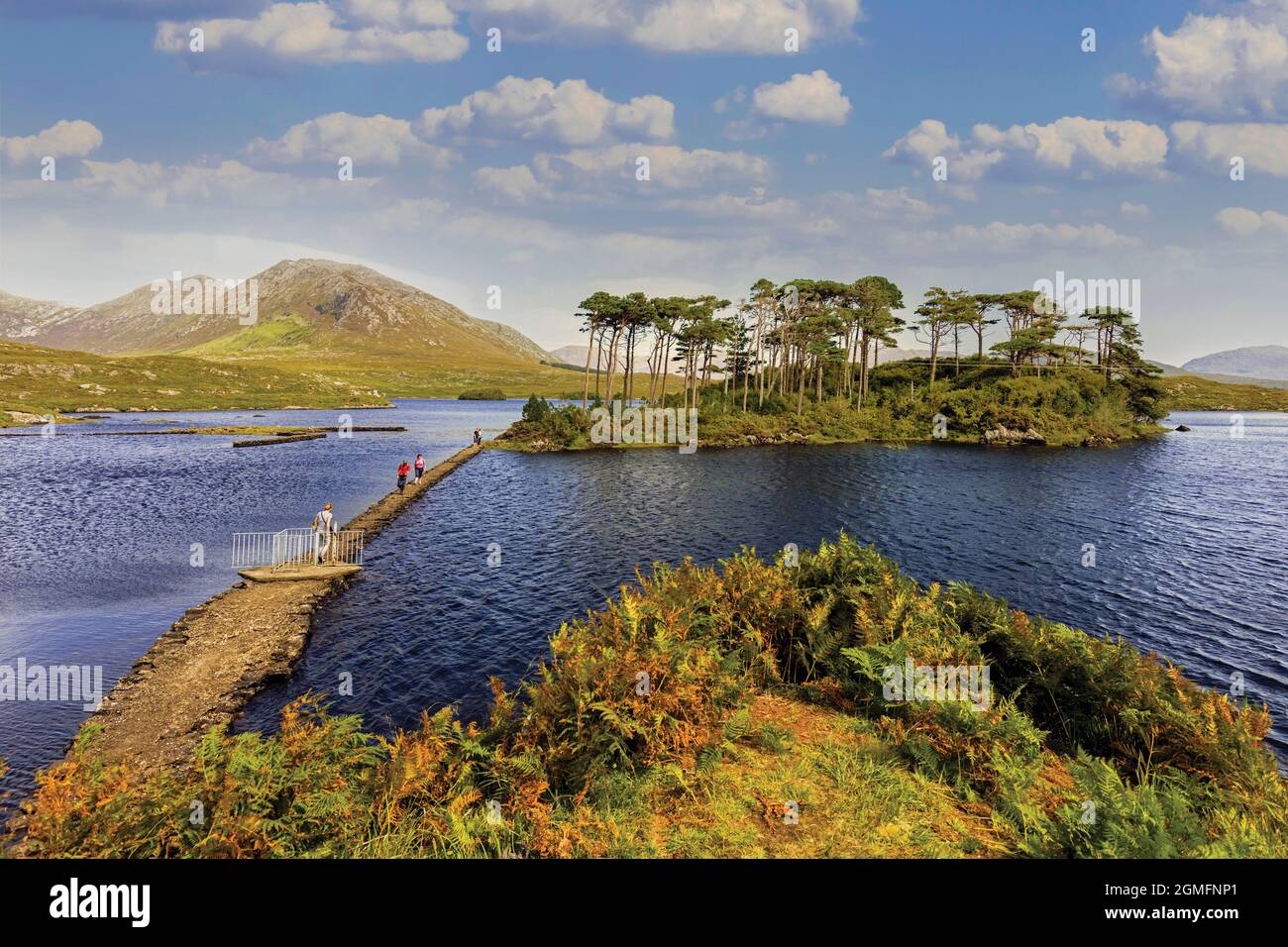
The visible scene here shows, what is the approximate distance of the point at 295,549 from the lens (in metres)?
30.2

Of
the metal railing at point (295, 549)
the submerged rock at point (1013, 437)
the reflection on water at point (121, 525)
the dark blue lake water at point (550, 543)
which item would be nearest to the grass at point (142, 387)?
the reflection on water at point (121, 525)

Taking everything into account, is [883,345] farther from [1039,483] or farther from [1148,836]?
[1148,836]

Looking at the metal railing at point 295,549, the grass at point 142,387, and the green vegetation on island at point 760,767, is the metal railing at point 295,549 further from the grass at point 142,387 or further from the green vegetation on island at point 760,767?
the grass at point 142,387

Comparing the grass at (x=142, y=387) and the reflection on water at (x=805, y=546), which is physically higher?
the grass at (x=142, y=387)

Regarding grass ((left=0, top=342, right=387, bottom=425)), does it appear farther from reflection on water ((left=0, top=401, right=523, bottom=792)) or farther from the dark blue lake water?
the dark blue lake water

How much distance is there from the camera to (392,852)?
24.7ft

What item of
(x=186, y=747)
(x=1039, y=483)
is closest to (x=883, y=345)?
(x=1039, y=483)

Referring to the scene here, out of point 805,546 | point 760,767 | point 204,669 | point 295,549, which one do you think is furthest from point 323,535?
point 805,546

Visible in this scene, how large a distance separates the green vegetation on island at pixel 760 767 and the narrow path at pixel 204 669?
209 centimetres

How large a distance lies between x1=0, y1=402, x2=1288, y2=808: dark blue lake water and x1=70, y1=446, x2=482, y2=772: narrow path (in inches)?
31.7

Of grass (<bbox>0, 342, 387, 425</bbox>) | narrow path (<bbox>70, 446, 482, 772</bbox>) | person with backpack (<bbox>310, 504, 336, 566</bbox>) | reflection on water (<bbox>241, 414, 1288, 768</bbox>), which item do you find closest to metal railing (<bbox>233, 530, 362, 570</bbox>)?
person with backpack (<bbox>310, 504, 336, 566</bbox>)

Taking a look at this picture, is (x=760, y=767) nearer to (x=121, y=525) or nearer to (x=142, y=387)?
(x=121, y=525)

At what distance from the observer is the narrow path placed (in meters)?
13.5

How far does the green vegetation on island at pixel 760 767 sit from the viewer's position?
7.39m
